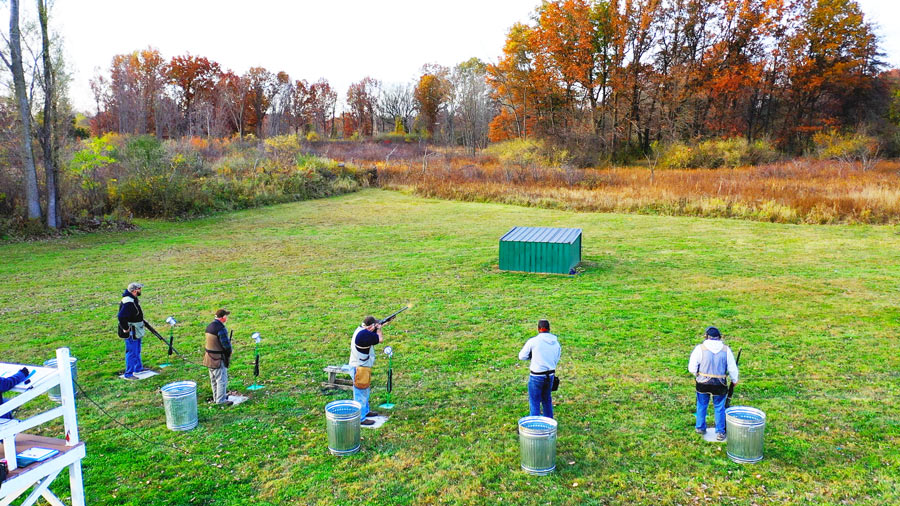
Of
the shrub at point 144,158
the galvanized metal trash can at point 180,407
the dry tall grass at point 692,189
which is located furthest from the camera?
the shrub at point 144,158

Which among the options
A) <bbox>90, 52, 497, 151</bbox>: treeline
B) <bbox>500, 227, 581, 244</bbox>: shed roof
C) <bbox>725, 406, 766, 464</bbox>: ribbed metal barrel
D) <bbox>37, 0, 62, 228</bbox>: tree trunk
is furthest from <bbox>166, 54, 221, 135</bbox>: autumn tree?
<bbox>725, 406, 766, 464</bbox>: ribbed metal barrel

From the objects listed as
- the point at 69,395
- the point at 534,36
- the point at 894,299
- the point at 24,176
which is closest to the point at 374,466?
the point at 69,395

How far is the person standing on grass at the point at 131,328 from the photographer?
10.5m

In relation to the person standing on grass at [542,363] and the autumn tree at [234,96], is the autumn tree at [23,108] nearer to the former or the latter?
the person standing on grass at [542,363]

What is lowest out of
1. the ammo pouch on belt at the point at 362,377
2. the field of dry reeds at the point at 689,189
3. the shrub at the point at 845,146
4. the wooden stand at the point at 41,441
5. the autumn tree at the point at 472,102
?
the ammo pouch on belt at the point at 362,377

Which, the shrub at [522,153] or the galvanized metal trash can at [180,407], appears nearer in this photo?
the galvanized metal trash can at [180,407]

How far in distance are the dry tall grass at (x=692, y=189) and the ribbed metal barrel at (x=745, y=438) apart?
25322mm

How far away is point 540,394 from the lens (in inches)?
335

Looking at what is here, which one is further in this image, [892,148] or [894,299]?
[892,148]

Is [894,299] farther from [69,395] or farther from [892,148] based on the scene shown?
[892,148]

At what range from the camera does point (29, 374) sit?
5.32 m

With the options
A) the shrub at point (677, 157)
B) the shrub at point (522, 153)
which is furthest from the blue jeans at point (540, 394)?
the shrub at point (677, 157)

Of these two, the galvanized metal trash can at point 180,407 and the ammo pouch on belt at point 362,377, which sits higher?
the ammo pouch on belt at point 362,377

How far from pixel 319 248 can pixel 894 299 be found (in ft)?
65.3
